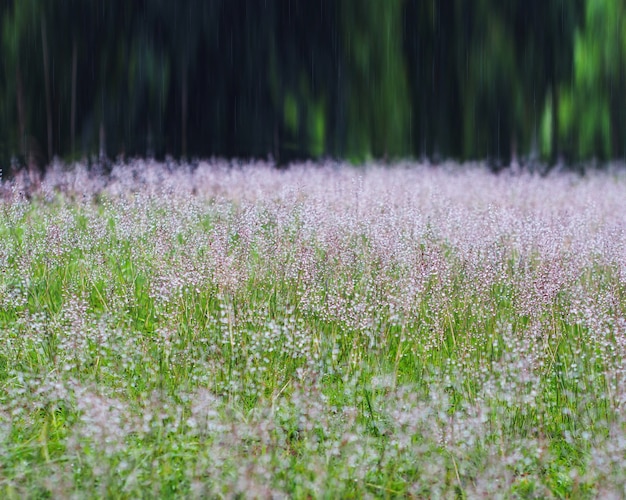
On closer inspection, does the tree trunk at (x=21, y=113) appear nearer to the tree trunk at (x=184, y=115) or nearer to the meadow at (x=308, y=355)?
the tree trunk at (x=184, y=115)

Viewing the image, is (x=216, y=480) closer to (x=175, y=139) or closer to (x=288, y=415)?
(x=288, y=415)

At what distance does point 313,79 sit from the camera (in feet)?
33.8

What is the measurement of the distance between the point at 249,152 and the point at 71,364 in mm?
7157

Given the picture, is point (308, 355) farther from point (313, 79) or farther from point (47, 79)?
point (313, 79)

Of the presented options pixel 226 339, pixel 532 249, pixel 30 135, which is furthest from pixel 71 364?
pixel 30 135

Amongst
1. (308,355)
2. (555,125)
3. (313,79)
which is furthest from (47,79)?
(555,125)

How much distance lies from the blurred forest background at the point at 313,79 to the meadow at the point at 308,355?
3121mm

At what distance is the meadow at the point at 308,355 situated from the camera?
9.41ft

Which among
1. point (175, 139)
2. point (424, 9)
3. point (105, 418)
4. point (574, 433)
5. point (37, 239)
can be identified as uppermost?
point (424, 9)

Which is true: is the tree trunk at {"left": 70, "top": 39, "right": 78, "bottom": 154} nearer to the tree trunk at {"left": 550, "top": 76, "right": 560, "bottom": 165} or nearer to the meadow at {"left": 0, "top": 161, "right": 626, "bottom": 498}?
the meadow at {"left": 0, "top": 161, "right": 626, "bottom": 498}

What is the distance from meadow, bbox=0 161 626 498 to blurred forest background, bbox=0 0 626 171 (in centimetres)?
312

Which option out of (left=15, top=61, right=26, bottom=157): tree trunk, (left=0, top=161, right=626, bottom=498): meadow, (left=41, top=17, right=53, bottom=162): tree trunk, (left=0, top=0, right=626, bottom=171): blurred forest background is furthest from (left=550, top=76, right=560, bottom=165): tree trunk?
(left=15, top=61, right=26, bottom=157): tree trunk

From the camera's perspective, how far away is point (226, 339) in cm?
398

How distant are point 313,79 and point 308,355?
23.9 feet
